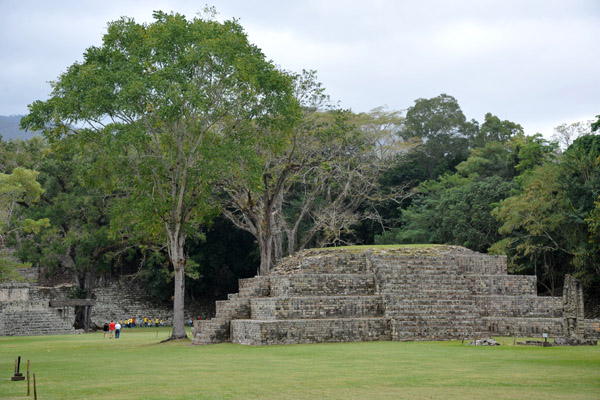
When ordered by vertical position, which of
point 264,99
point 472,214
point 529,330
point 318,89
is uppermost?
point 318,89

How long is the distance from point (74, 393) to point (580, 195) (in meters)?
→ 22.0

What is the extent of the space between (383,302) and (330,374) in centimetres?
810

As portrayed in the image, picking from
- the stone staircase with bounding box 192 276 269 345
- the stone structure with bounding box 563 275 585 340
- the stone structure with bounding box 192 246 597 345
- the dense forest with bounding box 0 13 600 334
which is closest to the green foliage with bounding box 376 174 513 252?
the dense forest with bounding box 0 13 600 334

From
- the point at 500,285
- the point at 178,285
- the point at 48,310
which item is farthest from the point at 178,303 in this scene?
the point at 48,310

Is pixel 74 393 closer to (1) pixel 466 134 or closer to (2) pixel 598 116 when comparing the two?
(2) pixel 598 116

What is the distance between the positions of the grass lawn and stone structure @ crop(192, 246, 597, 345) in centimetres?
172

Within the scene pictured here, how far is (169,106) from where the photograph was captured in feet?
60.5

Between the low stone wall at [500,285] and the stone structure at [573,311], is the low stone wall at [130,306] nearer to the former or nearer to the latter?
the low stone wall at [500,285]

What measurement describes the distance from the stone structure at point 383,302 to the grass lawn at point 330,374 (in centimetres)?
172

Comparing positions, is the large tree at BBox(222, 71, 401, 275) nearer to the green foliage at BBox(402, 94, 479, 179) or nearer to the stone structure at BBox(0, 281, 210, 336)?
the green foliage at BBox(402, 94, 479, 179)

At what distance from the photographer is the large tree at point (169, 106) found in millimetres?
18828

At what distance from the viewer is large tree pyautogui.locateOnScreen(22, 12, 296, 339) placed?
18.8 m

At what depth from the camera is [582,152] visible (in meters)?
25.6

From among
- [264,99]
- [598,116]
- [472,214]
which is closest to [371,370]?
[264,99]
